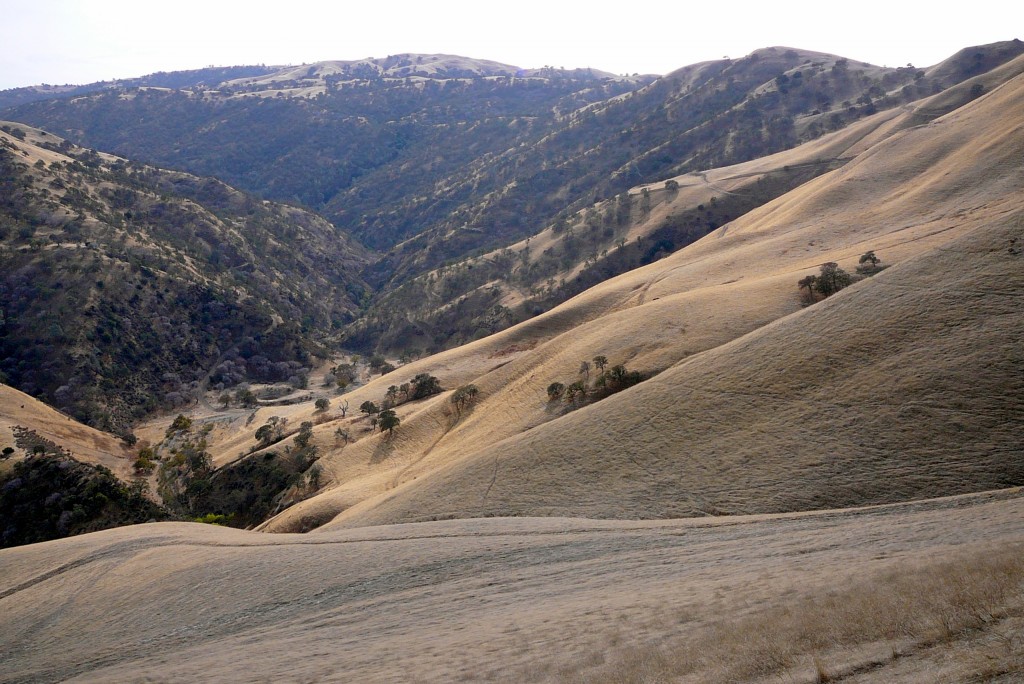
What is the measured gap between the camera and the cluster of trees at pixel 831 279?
3372 centimetres

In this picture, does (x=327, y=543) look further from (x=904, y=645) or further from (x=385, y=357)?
(x=385, y=357)

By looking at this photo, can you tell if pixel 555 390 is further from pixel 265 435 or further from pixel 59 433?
pixel 59 433

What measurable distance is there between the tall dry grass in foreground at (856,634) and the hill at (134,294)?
79334 mm

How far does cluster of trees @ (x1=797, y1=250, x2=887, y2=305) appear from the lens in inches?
1328

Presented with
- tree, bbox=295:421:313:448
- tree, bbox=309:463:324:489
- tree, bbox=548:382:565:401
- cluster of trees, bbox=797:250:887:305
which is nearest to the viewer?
cluster of trees, bbox=797:250:887:305

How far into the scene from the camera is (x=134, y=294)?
88375 millimetres

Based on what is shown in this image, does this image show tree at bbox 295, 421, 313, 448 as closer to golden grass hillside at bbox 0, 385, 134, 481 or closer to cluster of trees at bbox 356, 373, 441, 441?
cluster of trees at bbox 356, 373, 441, 441

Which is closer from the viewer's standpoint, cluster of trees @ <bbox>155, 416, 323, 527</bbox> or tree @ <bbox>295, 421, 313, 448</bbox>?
cluster of trees @ <bbox>155, 416, 323, 527</bbox>

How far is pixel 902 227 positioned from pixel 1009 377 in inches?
1239

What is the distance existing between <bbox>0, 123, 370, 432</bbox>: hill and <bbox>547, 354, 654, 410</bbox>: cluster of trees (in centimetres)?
6305

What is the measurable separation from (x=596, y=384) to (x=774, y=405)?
1283 centimetres

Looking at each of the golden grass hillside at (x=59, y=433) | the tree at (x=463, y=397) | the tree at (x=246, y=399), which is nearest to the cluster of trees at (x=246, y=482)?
the golden grass hillside at (x=59, y=433)

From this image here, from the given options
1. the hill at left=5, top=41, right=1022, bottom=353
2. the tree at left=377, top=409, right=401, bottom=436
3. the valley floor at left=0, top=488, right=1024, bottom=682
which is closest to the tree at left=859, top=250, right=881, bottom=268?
the valley floor at left=0, top=488, right=1024, bottom=682

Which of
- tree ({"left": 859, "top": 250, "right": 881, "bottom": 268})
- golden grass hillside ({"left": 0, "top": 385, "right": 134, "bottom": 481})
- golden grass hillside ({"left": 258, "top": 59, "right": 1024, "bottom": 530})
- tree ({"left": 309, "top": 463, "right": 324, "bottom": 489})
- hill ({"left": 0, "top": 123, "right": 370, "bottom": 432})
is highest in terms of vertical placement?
hill ({"left": 0, "top": 123, "right": 370, "bottom": 432})
